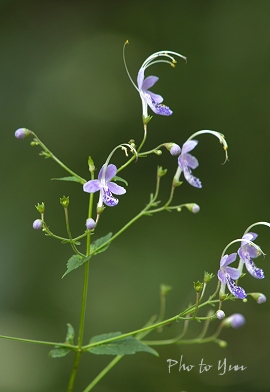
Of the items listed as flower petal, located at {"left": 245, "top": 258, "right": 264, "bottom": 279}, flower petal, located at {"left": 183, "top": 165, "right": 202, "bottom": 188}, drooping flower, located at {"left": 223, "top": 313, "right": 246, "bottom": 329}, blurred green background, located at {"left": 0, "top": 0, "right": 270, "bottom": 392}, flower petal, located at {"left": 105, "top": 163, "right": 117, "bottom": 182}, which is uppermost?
blurred green background, located at {"left": 0, "top": 0, "right": 270, "bottom": 392}

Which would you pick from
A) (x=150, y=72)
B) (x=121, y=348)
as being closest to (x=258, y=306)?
(x=150, y=72)

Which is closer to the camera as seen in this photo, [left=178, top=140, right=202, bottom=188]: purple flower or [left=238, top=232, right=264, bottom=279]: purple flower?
[left=238, top=232, right=264, bottom=279]: purple flower

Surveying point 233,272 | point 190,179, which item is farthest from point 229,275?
point 190,179

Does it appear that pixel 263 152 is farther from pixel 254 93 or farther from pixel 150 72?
pixel 150 72

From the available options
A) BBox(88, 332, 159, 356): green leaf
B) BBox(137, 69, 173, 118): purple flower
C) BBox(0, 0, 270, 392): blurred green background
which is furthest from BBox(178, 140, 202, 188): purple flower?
BBox(0, 0, 270, 392): blurred green background

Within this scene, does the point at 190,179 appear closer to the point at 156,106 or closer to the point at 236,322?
the point at 156,106

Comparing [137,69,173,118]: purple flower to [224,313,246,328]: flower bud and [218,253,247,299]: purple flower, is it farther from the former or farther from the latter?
[224,313,246,328]: flower bud
